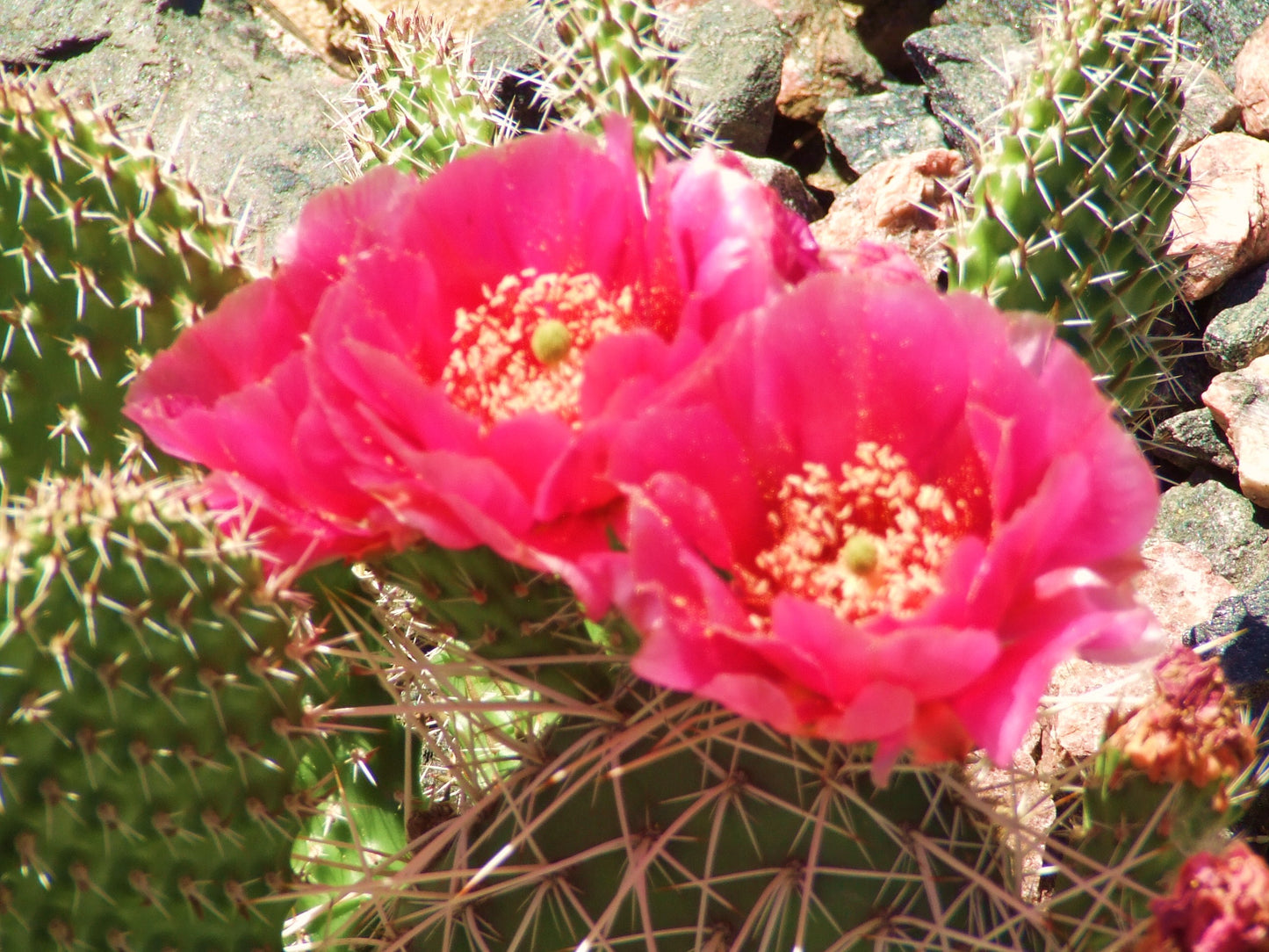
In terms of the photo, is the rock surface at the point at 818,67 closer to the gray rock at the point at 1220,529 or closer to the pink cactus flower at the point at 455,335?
the gray rock at the point at 1220,529

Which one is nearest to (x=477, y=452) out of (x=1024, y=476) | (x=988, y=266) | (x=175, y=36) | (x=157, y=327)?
(x=1024, y=476)

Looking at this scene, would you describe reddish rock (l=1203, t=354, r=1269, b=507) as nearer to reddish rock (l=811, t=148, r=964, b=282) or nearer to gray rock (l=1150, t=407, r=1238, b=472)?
gray rock (l=1150, t=407, r=1238, b=472)

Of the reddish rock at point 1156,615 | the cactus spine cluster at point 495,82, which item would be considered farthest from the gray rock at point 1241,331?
the cactus spine cluster at point 495,82

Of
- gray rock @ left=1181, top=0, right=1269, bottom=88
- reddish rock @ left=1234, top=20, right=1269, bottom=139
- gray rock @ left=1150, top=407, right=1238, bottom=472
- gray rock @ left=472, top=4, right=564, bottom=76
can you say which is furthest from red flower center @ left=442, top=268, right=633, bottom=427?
gray rock @ left=1181, top=0, right=1269, bottom=88

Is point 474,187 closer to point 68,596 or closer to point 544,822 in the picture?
point 68,596

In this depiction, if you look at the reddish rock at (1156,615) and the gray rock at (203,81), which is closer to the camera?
the reddish rock at (1156,615)

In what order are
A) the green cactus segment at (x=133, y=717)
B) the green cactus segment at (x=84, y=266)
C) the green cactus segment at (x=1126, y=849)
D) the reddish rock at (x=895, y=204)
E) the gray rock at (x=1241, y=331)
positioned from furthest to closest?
the gray rock at (x=1241, y=331) → the reddish rock at (x=895, y=204) → the green cactus segment at (x=84, y=266) → the green cactus segment at (x=1126, y=849) → the green cactus segment at (x=133, y=717)

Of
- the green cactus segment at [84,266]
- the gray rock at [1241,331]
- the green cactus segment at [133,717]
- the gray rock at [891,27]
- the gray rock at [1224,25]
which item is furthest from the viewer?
the gray rock at [891,27]
